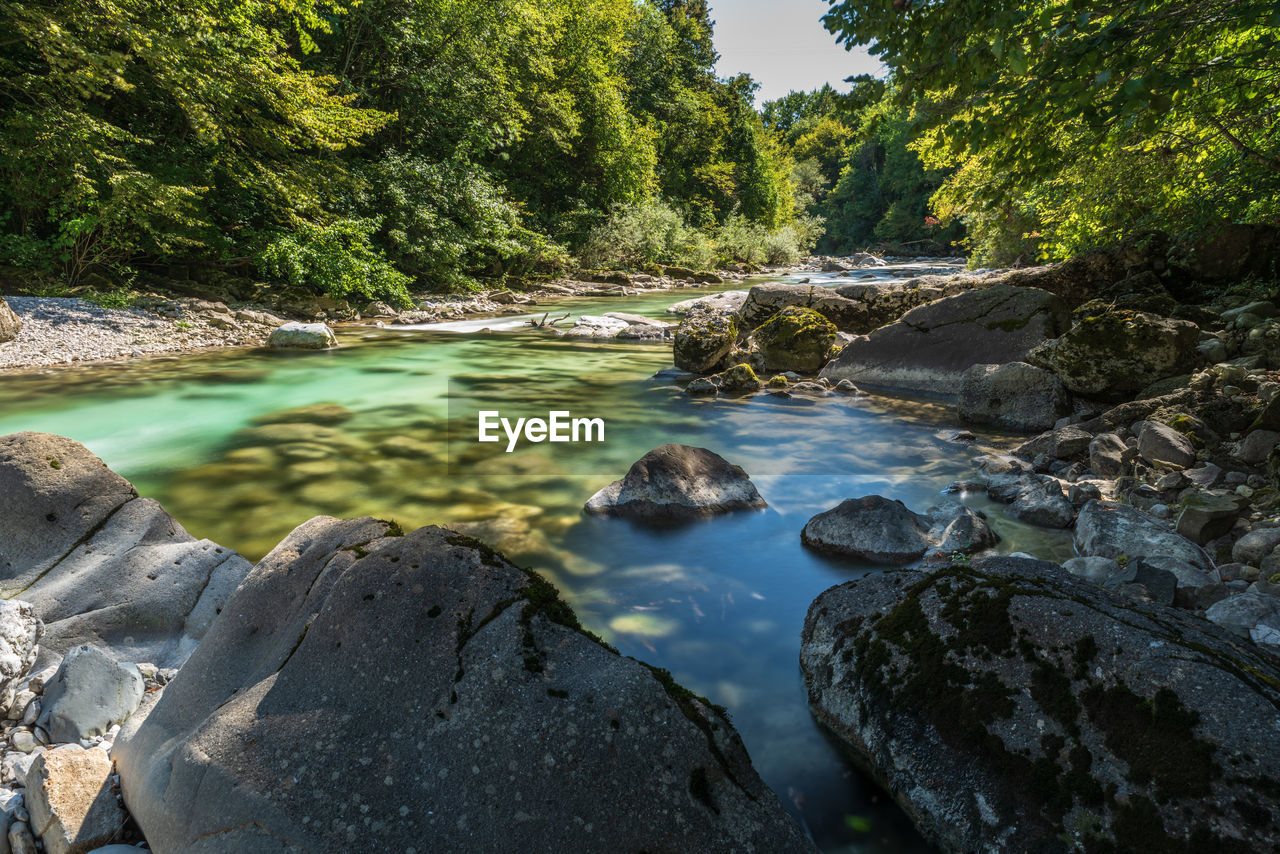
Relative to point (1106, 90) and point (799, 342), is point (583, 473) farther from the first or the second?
point (799, 342)

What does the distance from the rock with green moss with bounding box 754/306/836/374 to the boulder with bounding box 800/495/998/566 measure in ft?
22.5

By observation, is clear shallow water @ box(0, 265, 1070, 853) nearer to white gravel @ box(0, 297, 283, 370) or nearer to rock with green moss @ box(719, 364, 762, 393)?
rock with green moss @ box(719, 364, 762, 393)

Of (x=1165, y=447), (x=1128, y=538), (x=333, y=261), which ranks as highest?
(x=333, y=261)

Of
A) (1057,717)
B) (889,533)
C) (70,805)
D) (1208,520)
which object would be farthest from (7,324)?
(1208,520)

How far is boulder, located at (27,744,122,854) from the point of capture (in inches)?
81.5

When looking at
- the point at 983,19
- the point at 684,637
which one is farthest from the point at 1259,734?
the point at 983,19

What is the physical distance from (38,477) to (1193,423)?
8.94 metres

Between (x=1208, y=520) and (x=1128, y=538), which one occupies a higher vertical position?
(x=1208, y=520)

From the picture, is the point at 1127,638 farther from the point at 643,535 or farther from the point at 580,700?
the point at 643,535

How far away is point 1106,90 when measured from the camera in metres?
4.45

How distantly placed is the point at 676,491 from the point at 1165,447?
4152 mm

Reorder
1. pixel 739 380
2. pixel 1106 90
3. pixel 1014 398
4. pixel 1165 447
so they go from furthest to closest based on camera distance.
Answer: pixel 739 380 → pixel 1014 398 → pixel 1165 447 → pixel 1106 90

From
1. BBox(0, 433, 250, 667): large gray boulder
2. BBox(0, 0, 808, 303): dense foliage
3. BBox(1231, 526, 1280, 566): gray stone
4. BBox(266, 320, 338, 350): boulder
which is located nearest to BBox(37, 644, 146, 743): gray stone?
BBox(0, 433, 250, 667): large gray boulder

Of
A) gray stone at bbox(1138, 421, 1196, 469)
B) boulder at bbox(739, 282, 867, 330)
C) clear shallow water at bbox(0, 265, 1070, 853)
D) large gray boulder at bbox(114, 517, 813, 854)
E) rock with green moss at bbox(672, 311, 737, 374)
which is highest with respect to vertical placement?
boulder at bbox(739, 282, 867, 330)
